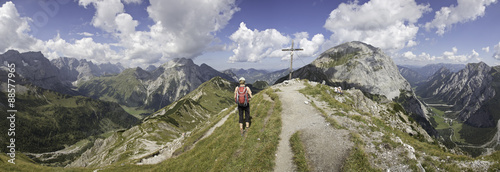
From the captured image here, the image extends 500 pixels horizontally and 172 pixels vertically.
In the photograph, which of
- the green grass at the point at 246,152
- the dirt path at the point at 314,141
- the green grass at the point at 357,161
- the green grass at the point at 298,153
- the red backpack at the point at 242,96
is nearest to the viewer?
the green grass at the point at 357,161

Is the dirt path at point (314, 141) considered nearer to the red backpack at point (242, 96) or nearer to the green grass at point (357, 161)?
the green grass at point (357, 161)

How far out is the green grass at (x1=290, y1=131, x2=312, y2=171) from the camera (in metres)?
13.8

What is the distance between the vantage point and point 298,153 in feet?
51.1

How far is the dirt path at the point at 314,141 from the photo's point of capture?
14.0 metres

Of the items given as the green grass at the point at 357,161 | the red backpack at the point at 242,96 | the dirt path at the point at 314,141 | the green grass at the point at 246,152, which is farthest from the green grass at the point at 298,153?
the red backpack at the point at 242,96

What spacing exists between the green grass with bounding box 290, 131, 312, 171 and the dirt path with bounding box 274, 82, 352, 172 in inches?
13.7

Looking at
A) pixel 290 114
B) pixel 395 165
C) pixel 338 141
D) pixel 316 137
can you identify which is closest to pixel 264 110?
pixel 290 114

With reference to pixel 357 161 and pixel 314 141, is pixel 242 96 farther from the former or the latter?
pixel 357 161

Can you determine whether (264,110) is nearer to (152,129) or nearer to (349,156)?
(349,156)

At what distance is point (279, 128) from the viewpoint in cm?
2039

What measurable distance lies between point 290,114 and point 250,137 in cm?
807

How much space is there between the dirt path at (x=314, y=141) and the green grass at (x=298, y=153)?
348 millimetres

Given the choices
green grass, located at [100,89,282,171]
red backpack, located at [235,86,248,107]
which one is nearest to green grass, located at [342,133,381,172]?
green grass, located at [100,89,282,171]

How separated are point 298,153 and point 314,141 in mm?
2681
